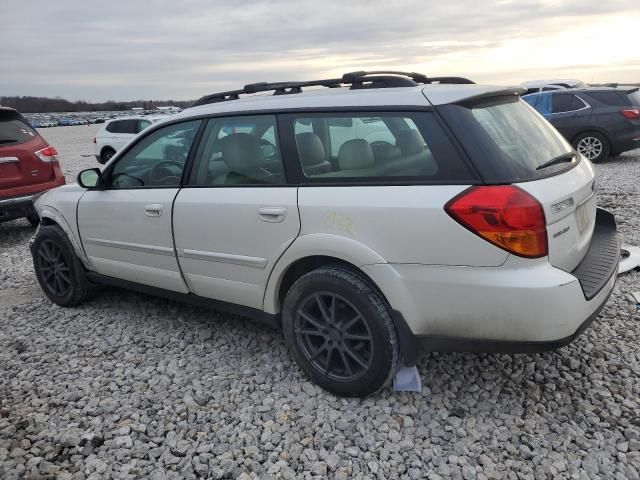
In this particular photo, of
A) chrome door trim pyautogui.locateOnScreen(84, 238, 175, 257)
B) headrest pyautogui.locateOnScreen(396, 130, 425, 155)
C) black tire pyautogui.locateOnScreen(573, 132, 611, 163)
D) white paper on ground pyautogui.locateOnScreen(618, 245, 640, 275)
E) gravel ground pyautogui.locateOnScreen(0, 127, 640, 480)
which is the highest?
headrest pyautogui.locateOnScreen(396, 130, 425, 155)

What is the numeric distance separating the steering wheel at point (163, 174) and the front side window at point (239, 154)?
0.18 m

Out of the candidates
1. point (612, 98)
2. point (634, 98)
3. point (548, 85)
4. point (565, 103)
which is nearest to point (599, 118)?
point (612, 98)

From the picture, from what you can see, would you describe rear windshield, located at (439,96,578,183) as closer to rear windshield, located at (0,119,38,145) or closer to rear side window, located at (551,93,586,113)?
rear windshield, located at (0,119,38,145)

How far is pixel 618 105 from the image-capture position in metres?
10.8

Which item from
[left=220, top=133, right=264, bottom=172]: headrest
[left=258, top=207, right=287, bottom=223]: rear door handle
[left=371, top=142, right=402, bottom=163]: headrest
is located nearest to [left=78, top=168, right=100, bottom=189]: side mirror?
[left=220, top=133, right=264, bottom=172]: headrest

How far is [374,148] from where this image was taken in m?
2.86

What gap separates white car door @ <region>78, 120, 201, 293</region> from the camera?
3.60m

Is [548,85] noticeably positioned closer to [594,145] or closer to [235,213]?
[594,145]

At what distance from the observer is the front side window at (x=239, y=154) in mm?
3135

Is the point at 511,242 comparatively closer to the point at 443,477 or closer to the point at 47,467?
the point at 443,477

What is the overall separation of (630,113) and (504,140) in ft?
32.3

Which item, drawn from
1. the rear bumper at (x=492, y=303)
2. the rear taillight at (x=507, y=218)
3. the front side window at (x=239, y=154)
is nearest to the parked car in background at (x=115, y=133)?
the front side window at (x=239, y=154)

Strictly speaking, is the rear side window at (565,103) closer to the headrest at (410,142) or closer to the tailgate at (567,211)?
the tailgate at (567,211)

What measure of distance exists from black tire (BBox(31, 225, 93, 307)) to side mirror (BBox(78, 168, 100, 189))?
0.62 metres
